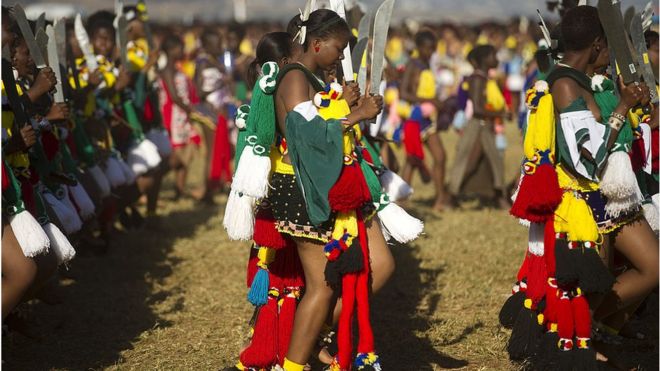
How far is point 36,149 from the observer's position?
6.50 m

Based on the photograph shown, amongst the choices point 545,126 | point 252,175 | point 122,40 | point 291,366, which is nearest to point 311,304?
point 291,366

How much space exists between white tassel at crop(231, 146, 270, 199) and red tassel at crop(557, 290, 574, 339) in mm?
1616

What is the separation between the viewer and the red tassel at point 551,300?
538 centimetres

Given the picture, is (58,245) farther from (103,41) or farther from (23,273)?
(103,41)

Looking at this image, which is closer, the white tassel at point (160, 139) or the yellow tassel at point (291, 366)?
the yellow tassel at point (291, 366)

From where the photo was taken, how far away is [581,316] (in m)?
5.29

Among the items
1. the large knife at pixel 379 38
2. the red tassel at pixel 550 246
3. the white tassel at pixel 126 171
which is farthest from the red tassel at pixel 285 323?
the white tassel at pixel 126 171

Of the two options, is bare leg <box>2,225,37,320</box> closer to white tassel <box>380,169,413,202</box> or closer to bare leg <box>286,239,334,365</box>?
bare leg <box>286,239,334,365</box>

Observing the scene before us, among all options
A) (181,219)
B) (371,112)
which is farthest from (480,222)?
(371,112)

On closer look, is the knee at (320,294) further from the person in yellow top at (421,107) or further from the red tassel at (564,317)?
the person in yellow top at (421,107)

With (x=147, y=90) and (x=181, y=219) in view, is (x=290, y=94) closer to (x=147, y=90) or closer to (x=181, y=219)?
(x=147, y=90)

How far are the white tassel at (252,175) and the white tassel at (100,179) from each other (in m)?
3.44

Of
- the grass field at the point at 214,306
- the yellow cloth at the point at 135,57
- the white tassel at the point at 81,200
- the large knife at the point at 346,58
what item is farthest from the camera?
the yellow cloth at the point at 135,57

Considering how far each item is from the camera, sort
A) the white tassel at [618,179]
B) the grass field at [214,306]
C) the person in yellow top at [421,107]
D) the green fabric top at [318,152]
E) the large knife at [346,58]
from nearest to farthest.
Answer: the green fabric top at [318,152] → the white tassel at [618,179] → the large knife at [346,58] → the grass field at [214,306] → the person in yellow top at [421,107]
